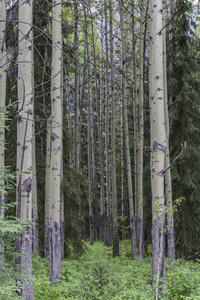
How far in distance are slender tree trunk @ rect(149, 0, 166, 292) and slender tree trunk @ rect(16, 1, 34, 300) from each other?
191 centimetres

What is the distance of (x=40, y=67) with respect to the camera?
7.54m

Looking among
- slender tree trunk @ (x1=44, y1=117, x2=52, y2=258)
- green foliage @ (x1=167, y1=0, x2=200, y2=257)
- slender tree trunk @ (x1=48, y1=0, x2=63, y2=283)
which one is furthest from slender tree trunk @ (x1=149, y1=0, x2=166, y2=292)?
green foliage @ (x1=167, y1=0, x2=200, y2=257)

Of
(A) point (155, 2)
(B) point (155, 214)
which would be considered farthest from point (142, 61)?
(B) point (155, 214)

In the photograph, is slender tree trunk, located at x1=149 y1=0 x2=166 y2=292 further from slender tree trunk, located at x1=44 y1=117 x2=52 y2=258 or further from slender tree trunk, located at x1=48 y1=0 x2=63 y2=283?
slender tree trunk, located at x1=44 y1=117 x2=52 y2=258

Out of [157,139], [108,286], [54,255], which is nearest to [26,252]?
[54,255]

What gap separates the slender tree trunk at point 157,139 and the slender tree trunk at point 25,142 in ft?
6.27

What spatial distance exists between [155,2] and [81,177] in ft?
15.7

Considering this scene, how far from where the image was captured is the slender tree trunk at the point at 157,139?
4.11 metres

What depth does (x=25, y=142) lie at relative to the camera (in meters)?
3.75

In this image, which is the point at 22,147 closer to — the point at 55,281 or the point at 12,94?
the point at 55,281

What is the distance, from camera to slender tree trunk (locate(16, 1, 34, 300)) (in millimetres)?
3535

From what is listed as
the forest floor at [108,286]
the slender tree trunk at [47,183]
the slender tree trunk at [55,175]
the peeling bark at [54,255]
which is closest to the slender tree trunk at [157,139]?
the forest floor at [108,286]

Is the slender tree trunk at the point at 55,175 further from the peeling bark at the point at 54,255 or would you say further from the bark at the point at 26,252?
the bark at the point at 26,252

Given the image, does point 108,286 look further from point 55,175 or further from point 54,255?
point 55,175
